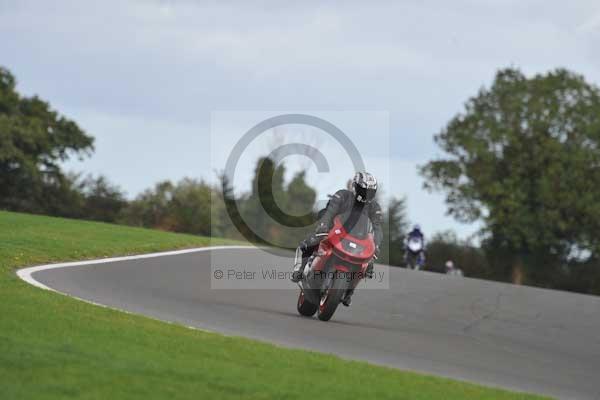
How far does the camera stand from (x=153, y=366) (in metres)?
9.03

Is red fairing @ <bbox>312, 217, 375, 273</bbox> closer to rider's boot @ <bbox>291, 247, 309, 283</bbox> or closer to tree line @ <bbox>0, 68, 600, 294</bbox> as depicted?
rider's boot @ <bbox>291, 247, 309, 283</bbox>

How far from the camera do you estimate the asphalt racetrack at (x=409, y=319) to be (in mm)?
12336

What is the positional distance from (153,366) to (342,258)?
19.3 feet

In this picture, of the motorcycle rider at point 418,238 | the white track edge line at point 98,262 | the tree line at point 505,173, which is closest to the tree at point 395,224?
the tree line at point 505,173

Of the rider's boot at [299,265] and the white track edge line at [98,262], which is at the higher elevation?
the rider's boot at [299,265]

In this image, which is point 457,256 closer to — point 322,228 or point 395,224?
point 395,224

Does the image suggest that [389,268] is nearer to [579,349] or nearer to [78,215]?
[579,349]

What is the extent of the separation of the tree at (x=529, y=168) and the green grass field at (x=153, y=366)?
5091 centimetres

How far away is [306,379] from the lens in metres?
9.24

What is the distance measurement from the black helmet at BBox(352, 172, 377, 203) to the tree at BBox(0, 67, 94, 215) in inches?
2092

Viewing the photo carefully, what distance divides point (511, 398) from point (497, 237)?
182ft

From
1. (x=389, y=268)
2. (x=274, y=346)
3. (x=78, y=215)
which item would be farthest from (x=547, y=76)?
(x=274, y=346)

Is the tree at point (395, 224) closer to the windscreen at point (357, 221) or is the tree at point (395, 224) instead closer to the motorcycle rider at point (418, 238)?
the motorcycle rider at point (418, 238)

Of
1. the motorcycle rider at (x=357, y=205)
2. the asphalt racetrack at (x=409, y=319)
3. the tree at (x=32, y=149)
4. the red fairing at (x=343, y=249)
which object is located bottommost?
the asphalt racetrack at (x=409, y=319)
